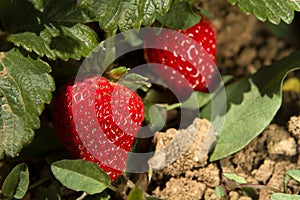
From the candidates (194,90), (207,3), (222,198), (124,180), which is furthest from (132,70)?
(207,3)

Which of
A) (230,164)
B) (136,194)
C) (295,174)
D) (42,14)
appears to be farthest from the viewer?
(230,164)

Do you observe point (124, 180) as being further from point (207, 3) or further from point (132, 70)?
point (207, 3)

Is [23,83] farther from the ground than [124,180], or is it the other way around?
[23,83]

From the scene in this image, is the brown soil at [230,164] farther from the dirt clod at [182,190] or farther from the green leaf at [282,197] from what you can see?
the green leaf at [282,197]

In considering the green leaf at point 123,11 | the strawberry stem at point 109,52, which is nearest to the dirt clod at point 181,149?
the strawberry stem at point 109,52

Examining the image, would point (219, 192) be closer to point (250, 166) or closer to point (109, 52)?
point (250, 166)

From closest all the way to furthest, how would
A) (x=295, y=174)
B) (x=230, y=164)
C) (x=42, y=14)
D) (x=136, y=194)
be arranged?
(x=136, y=194), (x=295, y=174), (x=42, y=14), (x=230, y=164)

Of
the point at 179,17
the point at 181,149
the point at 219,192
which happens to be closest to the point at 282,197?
the point at 219,192
